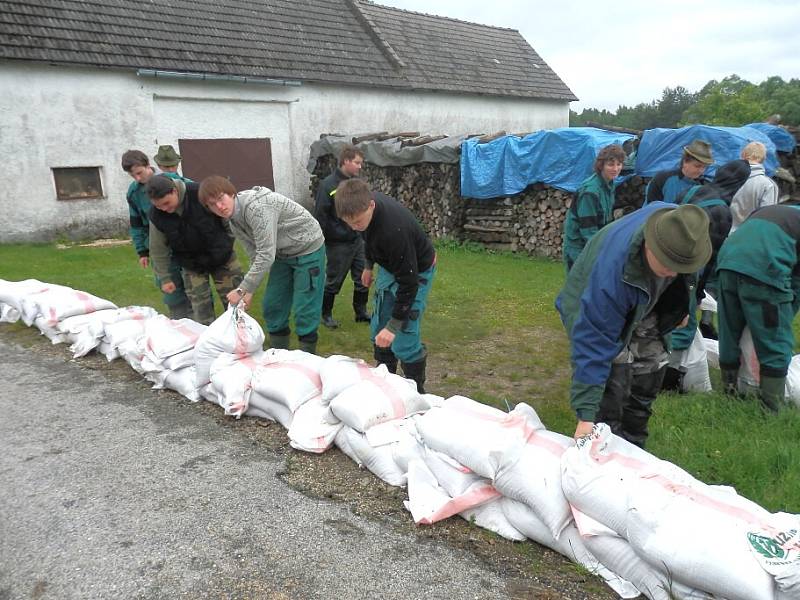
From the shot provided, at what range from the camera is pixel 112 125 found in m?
10.7

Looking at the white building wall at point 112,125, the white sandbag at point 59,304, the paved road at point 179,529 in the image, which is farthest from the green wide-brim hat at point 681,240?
the white building wall at point 112,125

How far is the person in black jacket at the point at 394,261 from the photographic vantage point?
3.02 metres

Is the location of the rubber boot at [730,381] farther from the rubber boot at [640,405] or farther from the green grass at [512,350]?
the rubber boot at [640,405]

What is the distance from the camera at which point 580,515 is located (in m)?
2.21

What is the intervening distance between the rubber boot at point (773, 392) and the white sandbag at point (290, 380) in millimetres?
2468

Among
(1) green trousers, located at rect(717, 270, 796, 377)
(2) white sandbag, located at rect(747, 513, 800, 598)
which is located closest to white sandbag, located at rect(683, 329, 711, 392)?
(1) green trousers, located at rect(717, 270, 796, 377)

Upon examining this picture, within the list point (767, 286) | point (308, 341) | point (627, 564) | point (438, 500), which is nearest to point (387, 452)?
point (438, 500)

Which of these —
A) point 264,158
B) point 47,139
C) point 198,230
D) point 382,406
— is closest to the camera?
point 382,406

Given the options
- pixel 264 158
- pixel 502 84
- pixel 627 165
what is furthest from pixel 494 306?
pixel 502 84

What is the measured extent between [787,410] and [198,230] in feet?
12.6

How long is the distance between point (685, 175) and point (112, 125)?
9.79 m

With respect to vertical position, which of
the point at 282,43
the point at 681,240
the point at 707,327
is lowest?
the point at 707,327

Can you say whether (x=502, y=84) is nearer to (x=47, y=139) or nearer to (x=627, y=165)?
(x=627, y=165)

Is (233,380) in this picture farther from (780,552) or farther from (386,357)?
(780,552)
